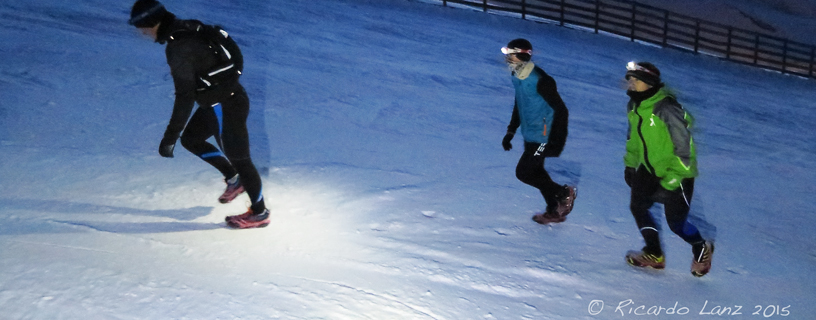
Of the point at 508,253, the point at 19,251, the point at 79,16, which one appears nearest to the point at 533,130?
the point at 508,253

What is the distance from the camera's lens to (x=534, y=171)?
14.4 feet

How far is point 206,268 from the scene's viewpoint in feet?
11.6

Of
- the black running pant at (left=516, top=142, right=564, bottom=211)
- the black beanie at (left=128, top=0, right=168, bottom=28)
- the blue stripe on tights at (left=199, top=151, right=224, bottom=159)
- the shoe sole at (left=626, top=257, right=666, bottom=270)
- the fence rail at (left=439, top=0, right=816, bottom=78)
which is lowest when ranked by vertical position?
the fence rail at (left=439, top=0, right=816, bottom=78)

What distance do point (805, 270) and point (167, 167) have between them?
4.91 m

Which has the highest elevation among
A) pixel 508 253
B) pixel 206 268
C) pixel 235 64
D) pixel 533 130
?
pixel 235 64

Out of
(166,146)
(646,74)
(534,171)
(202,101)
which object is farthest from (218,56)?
(646,74)

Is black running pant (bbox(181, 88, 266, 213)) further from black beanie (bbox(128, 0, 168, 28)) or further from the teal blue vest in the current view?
the teal blue vest

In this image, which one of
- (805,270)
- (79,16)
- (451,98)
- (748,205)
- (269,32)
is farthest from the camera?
(269,32)

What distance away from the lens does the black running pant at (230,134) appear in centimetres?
370

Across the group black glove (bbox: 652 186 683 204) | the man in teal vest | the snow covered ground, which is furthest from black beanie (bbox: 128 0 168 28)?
black glove (bbox: 652 186 683 204)

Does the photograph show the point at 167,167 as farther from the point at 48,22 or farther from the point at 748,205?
the point at 48,22

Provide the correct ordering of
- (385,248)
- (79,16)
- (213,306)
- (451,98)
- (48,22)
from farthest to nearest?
(79,16) → (48,22) → (451,98) → (385,248) → (213,306)

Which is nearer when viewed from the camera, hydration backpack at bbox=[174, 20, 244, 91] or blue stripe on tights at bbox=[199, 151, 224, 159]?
hydration backpack at bbox=[174, 20, 244, 91]

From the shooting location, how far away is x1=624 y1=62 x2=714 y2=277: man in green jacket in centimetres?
351
